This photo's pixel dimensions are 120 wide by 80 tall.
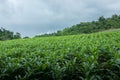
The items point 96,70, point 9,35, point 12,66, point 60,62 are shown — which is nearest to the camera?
point 96,70

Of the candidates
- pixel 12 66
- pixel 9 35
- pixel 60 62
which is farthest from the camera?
pixel 9 35

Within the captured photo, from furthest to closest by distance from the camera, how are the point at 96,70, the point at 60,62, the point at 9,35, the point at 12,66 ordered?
the point at 9,35 → the point at 60,62 → the point at 12,66 → the point at 96,70

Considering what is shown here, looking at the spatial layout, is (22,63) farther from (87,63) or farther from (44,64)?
(87,63)

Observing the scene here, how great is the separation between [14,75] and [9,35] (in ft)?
157

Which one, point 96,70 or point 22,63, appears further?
point 22,63

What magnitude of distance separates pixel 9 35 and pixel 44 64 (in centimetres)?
4812

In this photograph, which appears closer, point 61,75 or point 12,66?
point 61,75

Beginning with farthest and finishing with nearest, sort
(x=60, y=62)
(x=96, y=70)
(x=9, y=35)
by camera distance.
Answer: (x=9, y=35)
(x=60, y=62)
(x=96, y=70)

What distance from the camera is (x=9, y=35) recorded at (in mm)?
51812

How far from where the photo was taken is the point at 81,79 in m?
4.44

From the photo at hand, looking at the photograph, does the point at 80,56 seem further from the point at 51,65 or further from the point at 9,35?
the point at 9,35

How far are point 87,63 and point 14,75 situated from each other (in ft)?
4.22

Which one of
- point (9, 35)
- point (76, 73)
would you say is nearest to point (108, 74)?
point (76, 73)

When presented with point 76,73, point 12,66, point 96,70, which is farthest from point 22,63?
point 96,70
